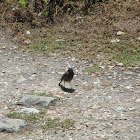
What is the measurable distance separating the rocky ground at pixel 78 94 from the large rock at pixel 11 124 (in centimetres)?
8

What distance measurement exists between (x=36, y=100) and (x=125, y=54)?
3527 millimetres

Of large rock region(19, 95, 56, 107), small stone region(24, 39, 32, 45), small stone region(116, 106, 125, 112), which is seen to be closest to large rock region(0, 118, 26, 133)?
large rock region(19, 95, 56, 107)

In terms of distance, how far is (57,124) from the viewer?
5.11 metres

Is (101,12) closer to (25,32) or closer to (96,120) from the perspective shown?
(25,32)

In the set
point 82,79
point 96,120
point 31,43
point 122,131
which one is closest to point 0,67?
point 31,43

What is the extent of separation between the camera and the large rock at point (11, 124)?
Result: 4.84m

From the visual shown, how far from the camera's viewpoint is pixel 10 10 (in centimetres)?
1081

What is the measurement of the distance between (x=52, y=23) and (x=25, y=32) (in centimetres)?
107

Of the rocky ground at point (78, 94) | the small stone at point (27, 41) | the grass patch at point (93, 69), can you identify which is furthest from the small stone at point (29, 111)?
the small stone at point (27, 41)

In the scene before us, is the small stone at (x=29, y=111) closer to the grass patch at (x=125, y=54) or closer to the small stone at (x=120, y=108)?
the small stone at (x=120, y=108)

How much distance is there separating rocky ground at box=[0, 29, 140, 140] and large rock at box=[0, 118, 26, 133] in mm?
79

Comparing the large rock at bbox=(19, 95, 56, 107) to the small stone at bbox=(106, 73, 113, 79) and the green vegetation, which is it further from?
the small stone at bbox=(106, 73, 113, 79)

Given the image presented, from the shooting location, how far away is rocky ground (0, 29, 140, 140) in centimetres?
484

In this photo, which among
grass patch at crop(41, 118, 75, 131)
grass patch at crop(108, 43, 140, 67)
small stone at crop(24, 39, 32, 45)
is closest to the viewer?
grass patch at crop(41, 118, 75, 131)
